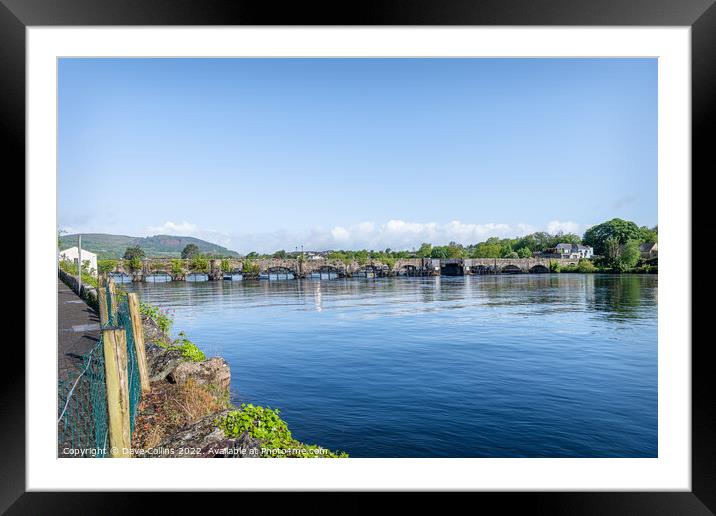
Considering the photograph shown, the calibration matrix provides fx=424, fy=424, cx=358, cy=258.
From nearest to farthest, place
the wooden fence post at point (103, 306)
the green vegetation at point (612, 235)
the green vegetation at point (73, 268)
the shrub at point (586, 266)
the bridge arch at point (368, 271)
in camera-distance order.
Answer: the wooden fence post at point (103, 306), the green vegetation at point (73, 268), the green vegetation at point (612, 235), the shrub at point (586, 266), the bridge arch at point (368, 271)

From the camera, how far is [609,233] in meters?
19.2

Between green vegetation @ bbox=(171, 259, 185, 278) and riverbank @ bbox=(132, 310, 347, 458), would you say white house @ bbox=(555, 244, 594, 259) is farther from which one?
green vegetation @ bbox=(171, 259, 185, 278)

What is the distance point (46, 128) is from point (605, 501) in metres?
4.03

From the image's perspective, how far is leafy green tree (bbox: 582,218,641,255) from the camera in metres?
16.8

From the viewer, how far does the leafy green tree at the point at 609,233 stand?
1678 cm

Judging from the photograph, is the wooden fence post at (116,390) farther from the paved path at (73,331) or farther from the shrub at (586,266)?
the shrub at (586,266)

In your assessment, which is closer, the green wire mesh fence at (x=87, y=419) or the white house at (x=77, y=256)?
the green wire mesh fence at (x=87, y=419)

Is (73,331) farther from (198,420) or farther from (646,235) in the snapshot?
(646,235)

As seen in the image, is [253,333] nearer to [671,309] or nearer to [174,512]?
[174,512]

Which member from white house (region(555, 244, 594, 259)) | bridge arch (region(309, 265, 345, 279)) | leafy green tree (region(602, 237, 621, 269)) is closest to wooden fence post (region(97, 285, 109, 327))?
leafy green tree (region(602, 237, 621, 269))

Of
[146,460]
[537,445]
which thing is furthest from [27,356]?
[537,445]

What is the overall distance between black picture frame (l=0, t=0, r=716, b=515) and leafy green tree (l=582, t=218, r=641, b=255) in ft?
48.6

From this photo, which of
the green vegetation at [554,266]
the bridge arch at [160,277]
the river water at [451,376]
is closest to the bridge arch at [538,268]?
the green vegetation at [554,266]

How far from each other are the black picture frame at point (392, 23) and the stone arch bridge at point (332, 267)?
1691 cm
